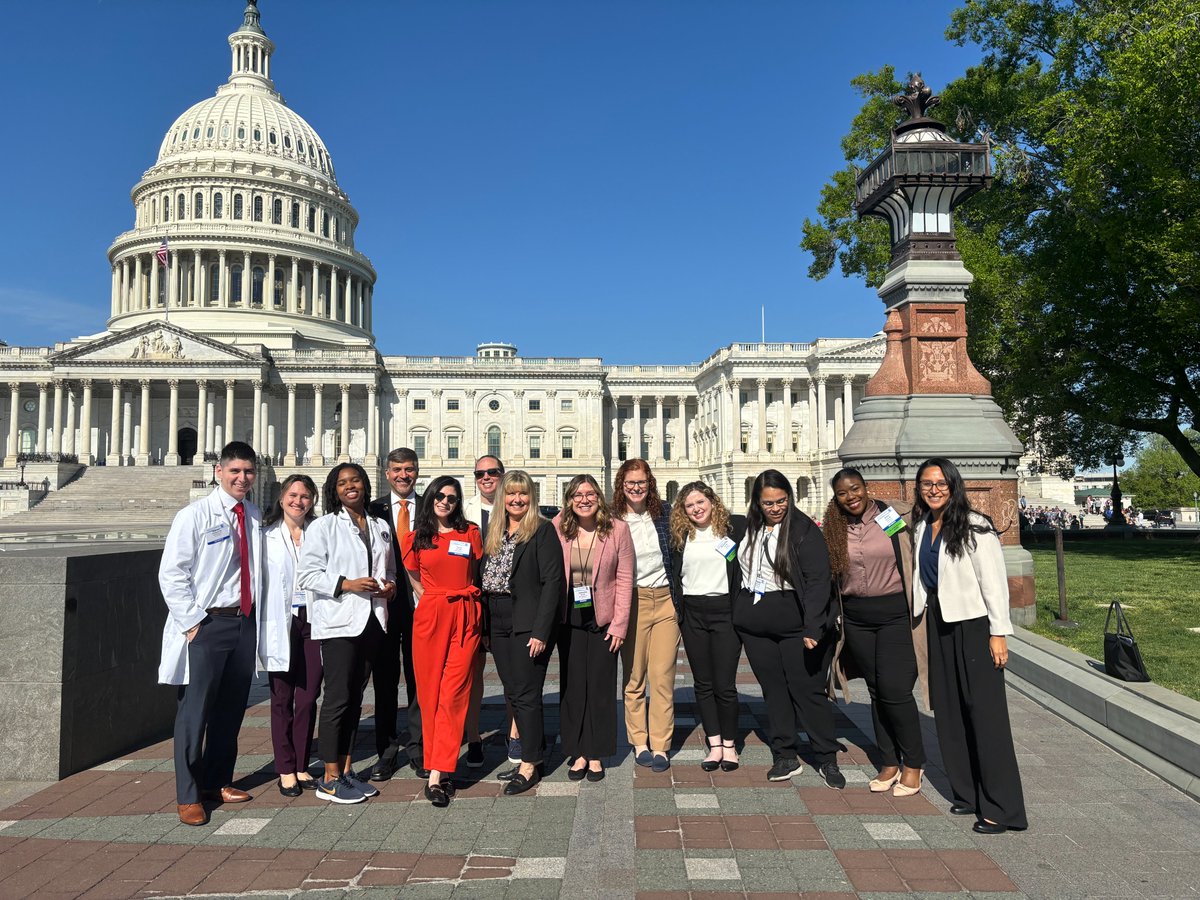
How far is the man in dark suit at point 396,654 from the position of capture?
693 cm

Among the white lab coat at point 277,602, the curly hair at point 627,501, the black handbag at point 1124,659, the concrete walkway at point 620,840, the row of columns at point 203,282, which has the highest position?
the row of columns at point 203,282

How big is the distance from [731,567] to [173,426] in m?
75.0

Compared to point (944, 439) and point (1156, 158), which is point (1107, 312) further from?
point (944, 439)

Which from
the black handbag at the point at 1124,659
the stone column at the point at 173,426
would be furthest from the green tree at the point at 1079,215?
the stone column at the point at 173,426

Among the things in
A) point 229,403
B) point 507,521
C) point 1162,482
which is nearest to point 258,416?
point 229,403

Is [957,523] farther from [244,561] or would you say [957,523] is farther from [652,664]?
[244,561]

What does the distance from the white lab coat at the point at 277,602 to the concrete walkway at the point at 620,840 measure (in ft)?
3.59

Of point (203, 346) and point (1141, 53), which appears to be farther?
point (203, 346)

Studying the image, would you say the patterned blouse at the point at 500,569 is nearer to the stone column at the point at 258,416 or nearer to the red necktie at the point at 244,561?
the red necktie at the point at 244,561

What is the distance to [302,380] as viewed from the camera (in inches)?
2879

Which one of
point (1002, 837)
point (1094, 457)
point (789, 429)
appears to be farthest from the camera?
point (789, 429)

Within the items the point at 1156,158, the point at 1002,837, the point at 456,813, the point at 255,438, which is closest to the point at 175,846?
the point at 456,813

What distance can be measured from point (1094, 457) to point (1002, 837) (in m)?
34.3

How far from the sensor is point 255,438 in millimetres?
71375
